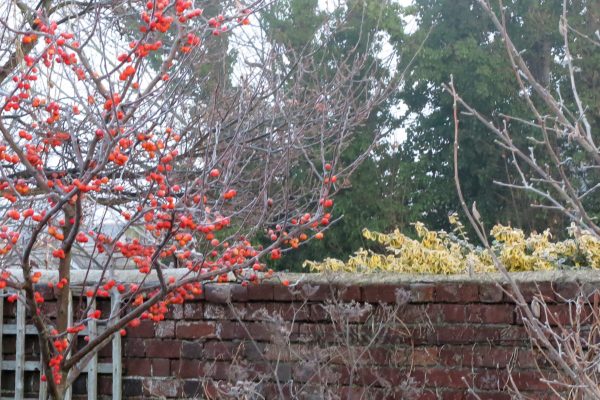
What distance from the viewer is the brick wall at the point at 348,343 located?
4.09 metres

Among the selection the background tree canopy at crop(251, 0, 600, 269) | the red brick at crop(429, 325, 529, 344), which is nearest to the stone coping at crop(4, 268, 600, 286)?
the red brick at crop(429, 325, 529, 344)

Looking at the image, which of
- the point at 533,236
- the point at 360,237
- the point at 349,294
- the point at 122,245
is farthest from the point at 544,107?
the point at 122,245

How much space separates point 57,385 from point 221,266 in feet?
2.61

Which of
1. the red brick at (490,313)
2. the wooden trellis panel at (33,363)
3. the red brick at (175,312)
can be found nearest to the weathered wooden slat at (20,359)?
the wooden trellis panel at (33,363)

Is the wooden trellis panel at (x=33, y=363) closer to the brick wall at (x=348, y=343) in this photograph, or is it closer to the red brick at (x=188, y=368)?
the brick wall at (x=348, y=343)

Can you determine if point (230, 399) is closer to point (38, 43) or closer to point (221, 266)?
point (221, 266)

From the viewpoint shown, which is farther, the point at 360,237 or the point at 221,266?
the point at 360,237

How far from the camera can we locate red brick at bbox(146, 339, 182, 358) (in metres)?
4.57

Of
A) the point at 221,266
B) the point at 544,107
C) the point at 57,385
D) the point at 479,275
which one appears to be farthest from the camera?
the point at 544,107

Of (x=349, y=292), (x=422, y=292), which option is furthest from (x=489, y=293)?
(x=349, y=292)

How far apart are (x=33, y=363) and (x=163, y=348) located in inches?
28.5

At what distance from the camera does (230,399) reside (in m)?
4.27

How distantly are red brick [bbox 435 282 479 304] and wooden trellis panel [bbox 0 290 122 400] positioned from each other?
165 centimetres

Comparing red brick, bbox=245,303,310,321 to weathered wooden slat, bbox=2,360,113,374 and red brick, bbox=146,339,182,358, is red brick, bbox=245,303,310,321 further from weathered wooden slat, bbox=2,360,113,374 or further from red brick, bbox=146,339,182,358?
weathered wooden slat, bbox=2,360,113,374
